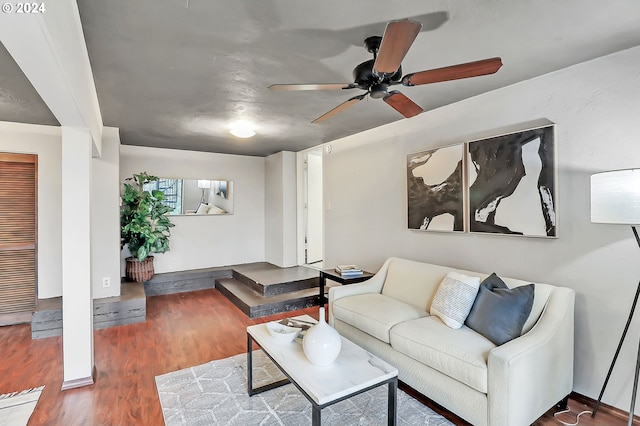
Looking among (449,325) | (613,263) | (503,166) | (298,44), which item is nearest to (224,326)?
(449,325)

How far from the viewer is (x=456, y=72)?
1.70m

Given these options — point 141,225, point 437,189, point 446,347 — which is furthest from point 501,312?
point 141,225

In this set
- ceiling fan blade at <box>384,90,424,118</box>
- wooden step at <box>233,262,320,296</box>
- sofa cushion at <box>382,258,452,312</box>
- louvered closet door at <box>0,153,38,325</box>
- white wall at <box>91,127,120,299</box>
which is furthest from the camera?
wooden step at <box>233,262,320,296</box>

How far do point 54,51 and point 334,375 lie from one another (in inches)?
77.8

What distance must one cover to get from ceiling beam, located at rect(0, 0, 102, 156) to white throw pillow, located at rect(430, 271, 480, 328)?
2.67 metres

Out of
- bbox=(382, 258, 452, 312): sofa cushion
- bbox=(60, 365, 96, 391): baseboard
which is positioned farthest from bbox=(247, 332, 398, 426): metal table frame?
bbox=(60, 365, 96, 391): baseboard

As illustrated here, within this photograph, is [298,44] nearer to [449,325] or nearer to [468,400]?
[449,325]

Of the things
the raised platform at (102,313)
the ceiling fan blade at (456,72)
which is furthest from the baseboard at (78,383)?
the ceiling fan blade at (456,72)

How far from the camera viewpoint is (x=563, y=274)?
234cm

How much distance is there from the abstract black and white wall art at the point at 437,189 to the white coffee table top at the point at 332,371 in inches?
65.8

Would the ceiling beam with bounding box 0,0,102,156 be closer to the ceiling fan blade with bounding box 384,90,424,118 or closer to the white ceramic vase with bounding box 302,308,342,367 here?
the ceiling fan blade with bounding box 384,90,424,118

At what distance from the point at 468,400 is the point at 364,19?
2.25 meters

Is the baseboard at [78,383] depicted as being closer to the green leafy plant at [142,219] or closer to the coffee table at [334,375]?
the coffee table at [334,375]

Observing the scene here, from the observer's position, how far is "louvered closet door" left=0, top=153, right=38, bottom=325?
11.8 ft
